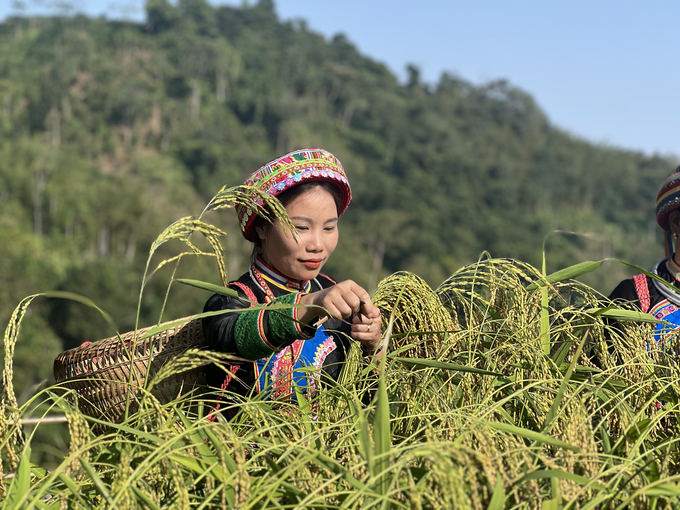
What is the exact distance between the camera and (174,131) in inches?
3130

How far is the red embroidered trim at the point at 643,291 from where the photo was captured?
7.62 ft

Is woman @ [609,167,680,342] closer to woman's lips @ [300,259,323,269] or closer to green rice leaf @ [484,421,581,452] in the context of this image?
woman's lips @ [300,259,323,269]

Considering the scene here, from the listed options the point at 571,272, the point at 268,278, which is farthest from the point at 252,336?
the point at 571,272

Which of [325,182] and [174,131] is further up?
[174,131]

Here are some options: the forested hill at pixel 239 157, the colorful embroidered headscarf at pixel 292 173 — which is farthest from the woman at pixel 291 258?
the forested hill at pixel 239 157

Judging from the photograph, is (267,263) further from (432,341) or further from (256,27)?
(256,27)

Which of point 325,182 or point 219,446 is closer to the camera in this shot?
point 219,446

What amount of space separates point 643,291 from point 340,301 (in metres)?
1.28

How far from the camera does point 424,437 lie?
1.22 meters

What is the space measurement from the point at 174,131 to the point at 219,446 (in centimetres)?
8153

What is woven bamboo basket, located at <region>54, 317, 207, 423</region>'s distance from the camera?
5.81 ft

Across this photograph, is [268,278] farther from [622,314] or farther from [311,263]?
[622,314]

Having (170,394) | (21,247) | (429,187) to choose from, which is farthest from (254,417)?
(429,187)

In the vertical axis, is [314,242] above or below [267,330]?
above
